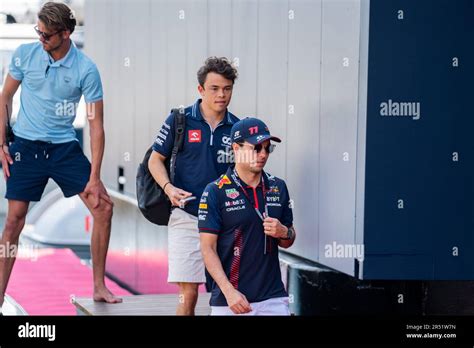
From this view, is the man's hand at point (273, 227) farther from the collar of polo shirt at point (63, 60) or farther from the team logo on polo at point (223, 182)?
the collar of polo shirt at point (63, 60)

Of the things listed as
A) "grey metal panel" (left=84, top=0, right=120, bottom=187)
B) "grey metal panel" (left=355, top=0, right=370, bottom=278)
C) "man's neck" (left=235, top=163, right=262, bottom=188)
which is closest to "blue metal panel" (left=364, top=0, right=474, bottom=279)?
"grey metal panel" (left=355, top=0, right=370, bottom=278)

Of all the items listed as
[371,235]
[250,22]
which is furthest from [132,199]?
[371,235]

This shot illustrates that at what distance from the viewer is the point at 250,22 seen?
763cm

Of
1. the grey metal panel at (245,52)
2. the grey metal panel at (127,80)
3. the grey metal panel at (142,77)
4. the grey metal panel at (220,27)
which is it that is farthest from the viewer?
the grey metal panel at (127,80)

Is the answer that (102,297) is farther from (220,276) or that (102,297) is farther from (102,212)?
(220,276)

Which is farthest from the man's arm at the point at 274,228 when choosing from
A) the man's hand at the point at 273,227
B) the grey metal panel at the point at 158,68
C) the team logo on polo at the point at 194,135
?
the grey metal panel at the point at 158,68

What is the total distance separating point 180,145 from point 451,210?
1552 millimetres

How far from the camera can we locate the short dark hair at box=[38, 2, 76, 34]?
6.52 metres

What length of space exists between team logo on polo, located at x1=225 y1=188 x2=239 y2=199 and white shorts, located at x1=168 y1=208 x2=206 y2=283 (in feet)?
2.59

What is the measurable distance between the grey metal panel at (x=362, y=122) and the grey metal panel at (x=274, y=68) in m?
0.90

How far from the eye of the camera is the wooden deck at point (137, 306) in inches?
270

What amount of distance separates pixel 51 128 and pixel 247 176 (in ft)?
5.73

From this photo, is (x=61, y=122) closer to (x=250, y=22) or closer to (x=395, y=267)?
(x=250, y=22)

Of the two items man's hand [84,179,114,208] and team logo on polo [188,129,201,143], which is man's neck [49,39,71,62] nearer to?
man's hand [84,179,114,208]
